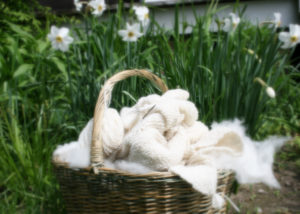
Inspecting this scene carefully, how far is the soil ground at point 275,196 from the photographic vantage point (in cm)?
156

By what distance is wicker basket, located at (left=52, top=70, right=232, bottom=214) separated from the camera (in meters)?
0.98

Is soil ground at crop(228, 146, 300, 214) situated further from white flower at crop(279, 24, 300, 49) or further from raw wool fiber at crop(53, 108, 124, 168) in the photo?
raw wool fiber at crop(53, 108, 124, 168)

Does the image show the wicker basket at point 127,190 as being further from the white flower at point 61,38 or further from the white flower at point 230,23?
the white flower at point 230,23

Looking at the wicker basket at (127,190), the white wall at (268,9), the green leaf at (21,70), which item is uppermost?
the white wall at (268,9)

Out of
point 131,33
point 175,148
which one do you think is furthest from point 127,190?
point 131,33

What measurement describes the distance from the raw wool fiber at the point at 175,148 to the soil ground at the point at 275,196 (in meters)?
0.50

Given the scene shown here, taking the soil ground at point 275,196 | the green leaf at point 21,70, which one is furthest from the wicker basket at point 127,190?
the green leaf at point 21,70

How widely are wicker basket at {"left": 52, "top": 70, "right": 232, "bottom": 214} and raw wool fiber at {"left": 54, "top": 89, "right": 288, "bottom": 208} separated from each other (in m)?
0.04

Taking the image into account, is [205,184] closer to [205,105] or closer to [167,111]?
[167,111]

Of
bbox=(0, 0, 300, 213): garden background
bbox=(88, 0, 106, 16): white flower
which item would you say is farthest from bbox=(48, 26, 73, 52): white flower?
bbox=(88, 0, 106, 16): white flower

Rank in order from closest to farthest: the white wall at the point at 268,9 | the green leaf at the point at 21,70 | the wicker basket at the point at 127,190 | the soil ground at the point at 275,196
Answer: the wicker basket at the point at 127,190, the soil ground at the point at 275,196, the green leaf at the point at 21,70, the white wall at the point at 268,9

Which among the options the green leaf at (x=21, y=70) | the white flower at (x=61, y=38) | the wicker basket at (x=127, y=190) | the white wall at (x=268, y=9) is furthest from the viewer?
the white wall at (x=268, y=9)

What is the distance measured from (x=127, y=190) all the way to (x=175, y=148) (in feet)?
0.67

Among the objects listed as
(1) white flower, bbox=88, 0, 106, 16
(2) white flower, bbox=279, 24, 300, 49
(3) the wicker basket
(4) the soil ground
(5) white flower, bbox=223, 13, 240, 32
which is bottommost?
(4) the soil ground
